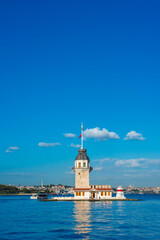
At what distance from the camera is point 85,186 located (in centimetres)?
10938

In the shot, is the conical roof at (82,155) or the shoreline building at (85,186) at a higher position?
the conical roof at (82,155)

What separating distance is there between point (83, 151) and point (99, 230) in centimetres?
6710

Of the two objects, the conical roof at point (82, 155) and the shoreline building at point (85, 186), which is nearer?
the shoreline building at point (85, 186)

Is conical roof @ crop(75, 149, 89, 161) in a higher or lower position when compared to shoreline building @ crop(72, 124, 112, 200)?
higher

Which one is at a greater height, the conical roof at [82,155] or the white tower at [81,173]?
the conical roof at [82,155]

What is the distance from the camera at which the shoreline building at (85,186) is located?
10919 cm

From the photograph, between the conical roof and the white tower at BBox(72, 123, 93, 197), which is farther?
the conical roof

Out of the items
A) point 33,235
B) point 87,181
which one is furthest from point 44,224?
point 87,181

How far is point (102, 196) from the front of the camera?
112m

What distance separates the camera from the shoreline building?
4299 inches

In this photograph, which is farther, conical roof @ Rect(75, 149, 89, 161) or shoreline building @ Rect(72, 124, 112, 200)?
conical roof @ Rect(75, 149, 89, 161)

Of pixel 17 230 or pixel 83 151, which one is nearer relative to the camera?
pixel 17 230

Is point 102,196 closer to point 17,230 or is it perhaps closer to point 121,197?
point 121,197

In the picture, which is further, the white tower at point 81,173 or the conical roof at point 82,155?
the conical roof at point 82,155
